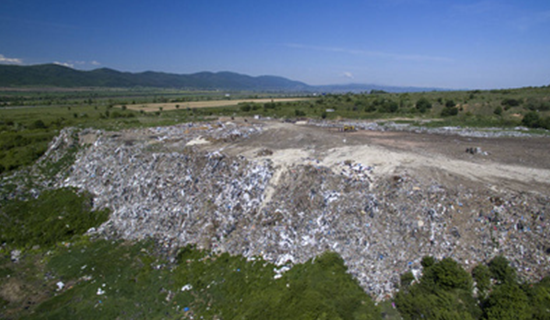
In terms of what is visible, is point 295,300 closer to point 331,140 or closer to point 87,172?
point 331,140

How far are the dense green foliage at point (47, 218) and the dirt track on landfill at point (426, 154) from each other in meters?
8.84

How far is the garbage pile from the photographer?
10008mm

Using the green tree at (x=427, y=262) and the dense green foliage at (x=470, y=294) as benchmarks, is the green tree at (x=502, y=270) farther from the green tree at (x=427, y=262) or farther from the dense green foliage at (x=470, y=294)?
the green tree at (x=427, y=262)

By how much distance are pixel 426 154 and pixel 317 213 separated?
839 centimetres

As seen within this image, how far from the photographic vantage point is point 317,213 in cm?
1255

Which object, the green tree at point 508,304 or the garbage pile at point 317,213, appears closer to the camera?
the green tree at point 508,304

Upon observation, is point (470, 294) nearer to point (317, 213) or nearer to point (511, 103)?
point (317, 213)

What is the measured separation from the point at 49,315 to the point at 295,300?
8790 millimetres

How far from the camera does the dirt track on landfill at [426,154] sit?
42.4ft

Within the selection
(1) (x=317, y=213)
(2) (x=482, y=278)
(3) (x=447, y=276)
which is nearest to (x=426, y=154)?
(1) (x=317, y=213)


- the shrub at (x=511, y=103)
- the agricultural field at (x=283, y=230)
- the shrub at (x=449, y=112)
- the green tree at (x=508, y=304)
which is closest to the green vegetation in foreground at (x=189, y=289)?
the agricultural field at (x=283, y=230)

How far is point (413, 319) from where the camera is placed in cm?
818

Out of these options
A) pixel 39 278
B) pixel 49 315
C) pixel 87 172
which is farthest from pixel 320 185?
pixel 87 172

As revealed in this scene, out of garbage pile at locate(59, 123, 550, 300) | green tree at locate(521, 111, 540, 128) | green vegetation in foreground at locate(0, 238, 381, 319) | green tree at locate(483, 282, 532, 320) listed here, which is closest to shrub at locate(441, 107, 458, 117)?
green tree at locate(521, 111, 540, 128)
